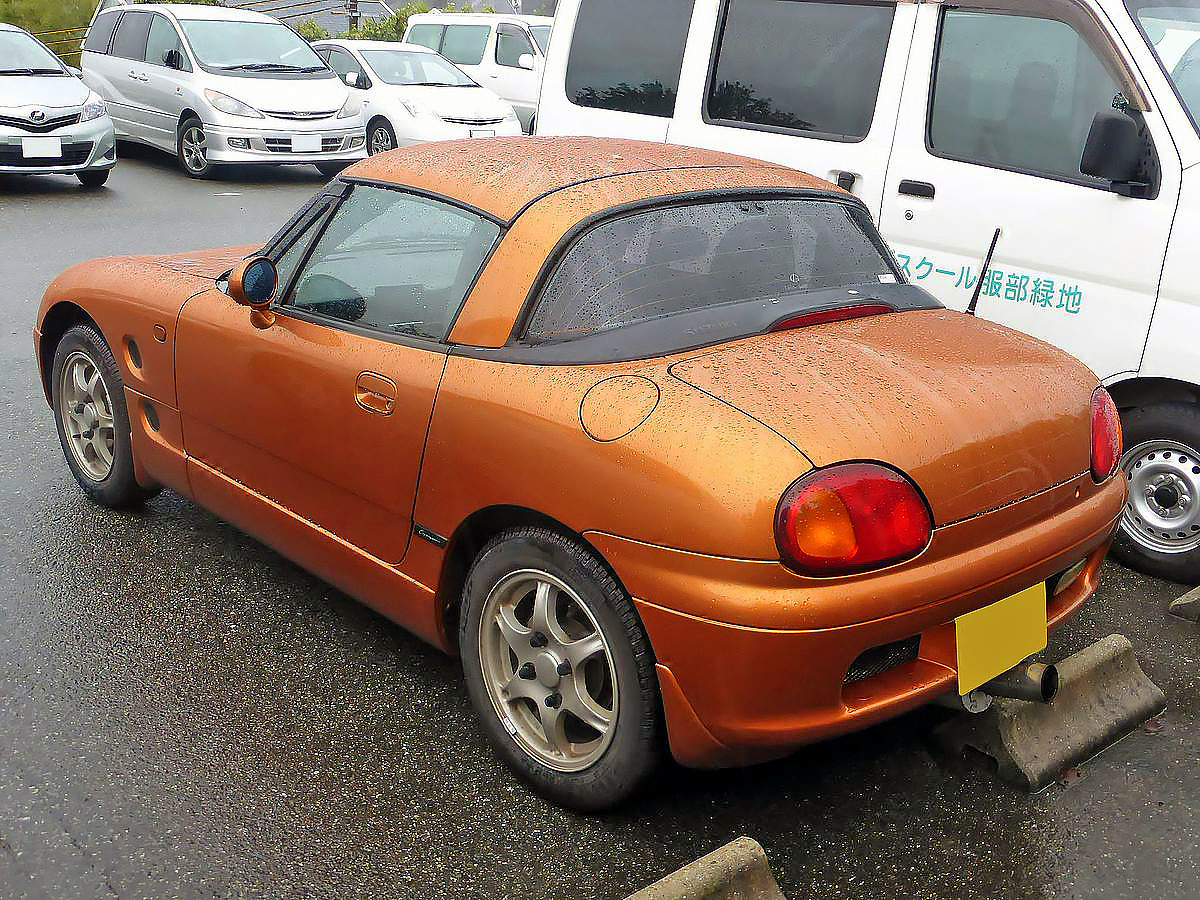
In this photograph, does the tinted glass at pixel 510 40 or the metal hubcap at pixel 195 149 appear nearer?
the metal hubcap at pixel 195 149

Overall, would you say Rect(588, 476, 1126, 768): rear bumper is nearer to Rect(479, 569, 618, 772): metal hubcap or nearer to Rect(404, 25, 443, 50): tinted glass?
Rect(479, 569, 618, 772): metal hubcap

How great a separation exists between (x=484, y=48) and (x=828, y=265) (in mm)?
15629

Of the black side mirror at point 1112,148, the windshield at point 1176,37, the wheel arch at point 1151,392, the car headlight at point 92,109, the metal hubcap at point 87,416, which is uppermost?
the windshield at point 1176,37

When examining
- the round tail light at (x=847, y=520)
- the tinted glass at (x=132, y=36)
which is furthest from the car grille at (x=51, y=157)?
the round tail light at (x=847, y=520)

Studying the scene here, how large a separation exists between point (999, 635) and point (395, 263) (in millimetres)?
1906

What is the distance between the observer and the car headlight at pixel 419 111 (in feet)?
47.7

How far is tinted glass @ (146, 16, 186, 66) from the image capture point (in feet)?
45.5

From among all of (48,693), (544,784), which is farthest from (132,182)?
(544,784)

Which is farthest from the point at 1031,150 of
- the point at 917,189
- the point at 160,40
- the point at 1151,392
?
the point at 160,40

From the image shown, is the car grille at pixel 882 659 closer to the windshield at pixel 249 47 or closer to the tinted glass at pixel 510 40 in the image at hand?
the windshield at pixel 249 47

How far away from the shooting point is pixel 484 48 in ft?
58.9

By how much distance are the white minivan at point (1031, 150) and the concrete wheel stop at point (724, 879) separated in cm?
252

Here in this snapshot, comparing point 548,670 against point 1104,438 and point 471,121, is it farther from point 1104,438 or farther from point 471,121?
point 471,121

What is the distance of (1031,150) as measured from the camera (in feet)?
15.1
